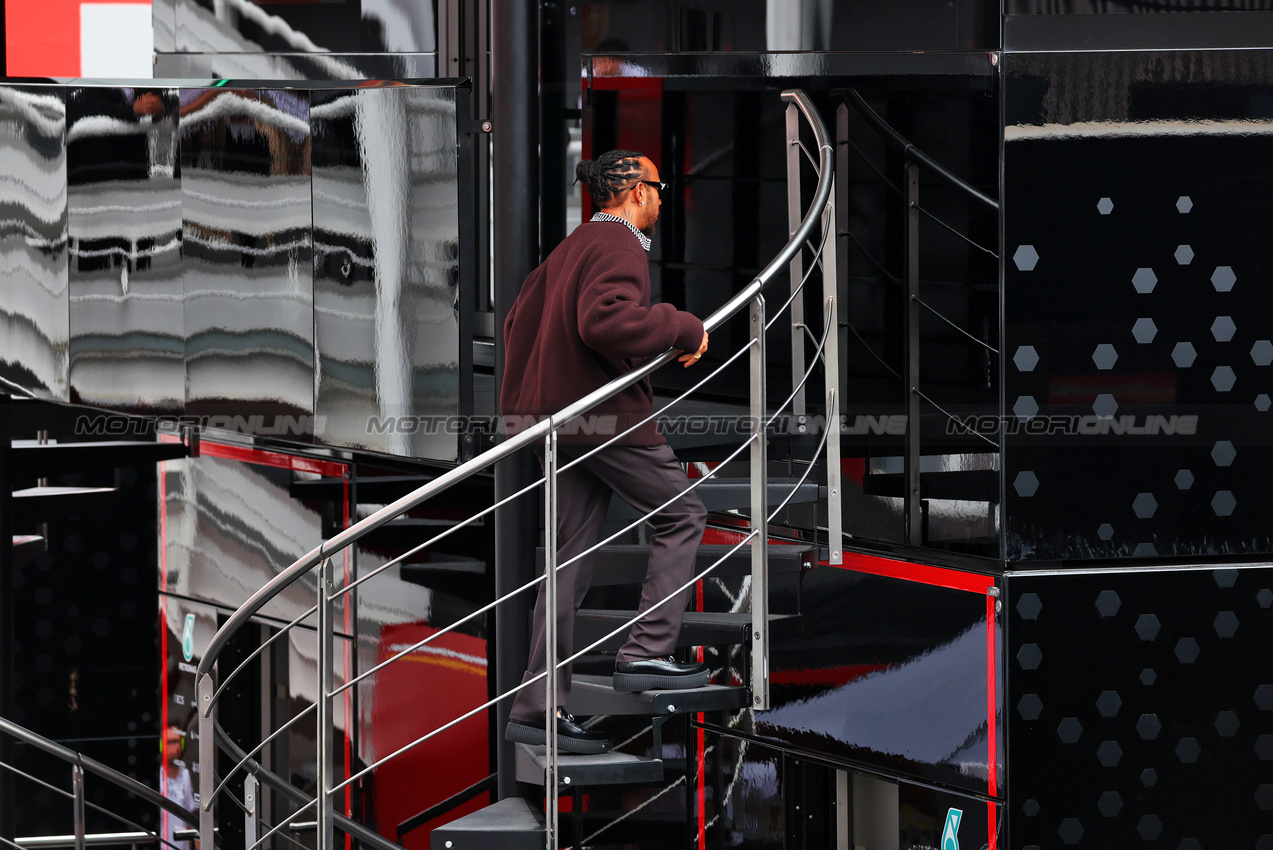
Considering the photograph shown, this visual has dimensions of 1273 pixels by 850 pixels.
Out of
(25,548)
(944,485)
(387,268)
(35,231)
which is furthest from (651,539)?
(25,548)

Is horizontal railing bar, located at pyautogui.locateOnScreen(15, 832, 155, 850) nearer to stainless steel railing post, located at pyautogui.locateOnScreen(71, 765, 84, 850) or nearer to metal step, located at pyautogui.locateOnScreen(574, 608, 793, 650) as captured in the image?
stainless steel railing post, located at pyautogui.locateOnScreen(71, 765, 84, 850)

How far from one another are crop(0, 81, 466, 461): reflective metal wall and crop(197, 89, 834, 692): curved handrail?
4.26 ft

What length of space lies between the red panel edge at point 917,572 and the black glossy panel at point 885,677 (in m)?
0.02

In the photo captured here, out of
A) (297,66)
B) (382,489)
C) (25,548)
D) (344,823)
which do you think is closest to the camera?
(297,66)

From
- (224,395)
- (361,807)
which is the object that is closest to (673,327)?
(224,395)

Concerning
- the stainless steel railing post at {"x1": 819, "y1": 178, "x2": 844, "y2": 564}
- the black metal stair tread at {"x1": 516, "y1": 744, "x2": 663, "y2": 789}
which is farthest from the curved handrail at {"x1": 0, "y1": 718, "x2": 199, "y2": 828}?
the stainless steel railing post at {"x1": 819, "y1": 178, "x2": 844, "y2": 564}

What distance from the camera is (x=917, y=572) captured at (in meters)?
4.99

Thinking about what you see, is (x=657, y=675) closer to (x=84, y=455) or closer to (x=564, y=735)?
(x=564, y=735)

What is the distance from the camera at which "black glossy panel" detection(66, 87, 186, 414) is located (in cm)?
689

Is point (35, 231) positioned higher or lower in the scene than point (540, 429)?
higher

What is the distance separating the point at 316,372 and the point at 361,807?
3.15 m

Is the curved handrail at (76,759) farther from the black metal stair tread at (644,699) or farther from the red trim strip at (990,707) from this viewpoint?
the red trim strip at (990,707)

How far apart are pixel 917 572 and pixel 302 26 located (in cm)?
483

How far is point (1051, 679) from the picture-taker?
15.3 feet
